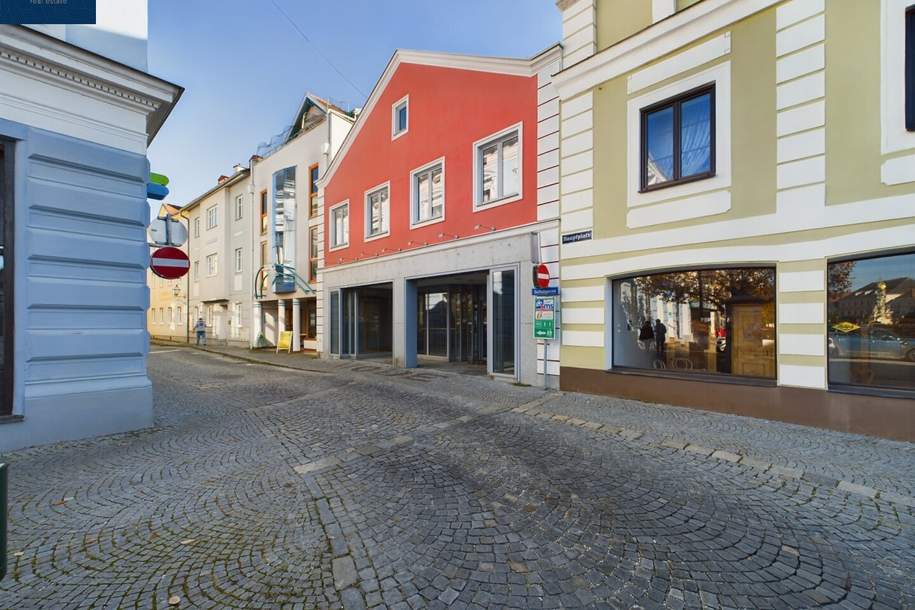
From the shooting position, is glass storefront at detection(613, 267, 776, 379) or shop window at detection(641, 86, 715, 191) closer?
glass storefront at detection(613, 267, 776, 379)

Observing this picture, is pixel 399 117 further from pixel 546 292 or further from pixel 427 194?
pixel 546 292

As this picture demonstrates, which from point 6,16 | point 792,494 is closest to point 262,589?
point 6,16

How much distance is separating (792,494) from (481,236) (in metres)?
8.19

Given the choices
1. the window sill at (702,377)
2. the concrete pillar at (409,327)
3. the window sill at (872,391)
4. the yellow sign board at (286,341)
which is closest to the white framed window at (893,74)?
the window sill at (872,391)

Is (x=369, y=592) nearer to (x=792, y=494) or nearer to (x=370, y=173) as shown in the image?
(x=792, y=494)

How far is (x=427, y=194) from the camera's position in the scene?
501 inches

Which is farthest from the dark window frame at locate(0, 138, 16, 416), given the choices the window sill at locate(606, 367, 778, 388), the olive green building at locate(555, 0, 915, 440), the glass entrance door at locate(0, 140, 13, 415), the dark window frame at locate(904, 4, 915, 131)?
the dark window frame at locate(904, 4, 915, 131)

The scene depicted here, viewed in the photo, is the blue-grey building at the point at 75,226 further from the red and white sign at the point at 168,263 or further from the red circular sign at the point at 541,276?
the red circular sign at the point at 541,276

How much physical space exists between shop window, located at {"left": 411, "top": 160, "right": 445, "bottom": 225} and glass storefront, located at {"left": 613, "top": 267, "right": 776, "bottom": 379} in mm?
5986

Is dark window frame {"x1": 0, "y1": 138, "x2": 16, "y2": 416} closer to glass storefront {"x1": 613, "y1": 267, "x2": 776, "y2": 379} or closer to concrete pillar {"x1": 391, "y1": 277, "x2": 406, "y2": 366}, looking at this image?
concrete pillar {"x1": 391, "y1": 277, "x2": 406, "y2": 366}

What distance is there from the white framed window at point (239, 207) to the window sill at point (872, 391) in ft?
90.7

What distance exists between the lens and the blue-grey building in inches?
201
